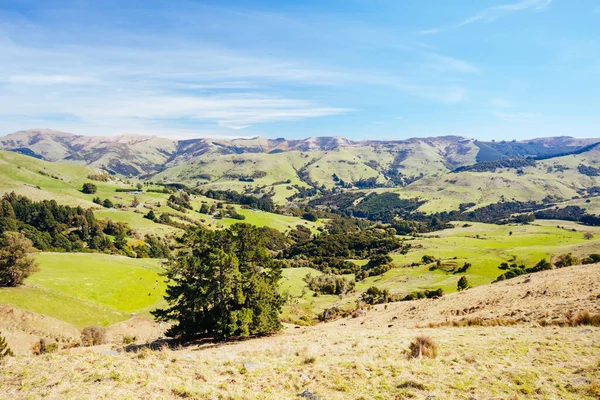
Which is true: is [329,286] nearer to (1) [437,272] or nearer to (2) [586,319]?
(1) [437,272]

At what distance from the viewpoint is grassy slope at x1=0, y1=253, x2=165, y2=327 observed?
60.3m

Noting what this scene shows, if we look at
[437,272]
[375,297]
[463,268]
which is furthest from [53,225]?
[463,268]

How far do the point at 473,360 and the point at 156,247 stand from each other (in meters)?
181

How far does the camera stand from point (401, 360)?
19031 mm

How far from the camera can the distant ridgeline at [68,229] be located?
155625 mm

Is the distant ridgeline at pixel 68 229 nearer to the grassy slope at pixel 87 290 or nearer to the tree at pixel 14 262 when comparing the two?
the grassy slope at pixel 87 290

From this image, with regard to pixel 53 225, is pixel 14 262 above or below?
above

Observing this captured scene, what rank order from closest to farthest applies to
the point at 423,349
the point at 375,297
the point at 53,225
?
the point at 423,349
the point at 375,297
the point at 53,225

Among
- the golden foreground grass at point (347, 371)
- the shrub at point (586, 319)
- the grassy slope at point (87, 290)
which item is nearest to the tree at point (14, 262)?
the grassy slope at point (87, 290)

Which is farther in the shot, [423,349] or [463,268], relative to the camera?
[463,268]

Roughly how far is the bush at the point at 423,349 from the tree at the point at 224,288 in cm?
2013

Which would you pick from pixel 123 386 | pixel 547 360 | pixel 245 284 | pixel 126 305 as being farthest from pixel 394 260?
pixel 123 386

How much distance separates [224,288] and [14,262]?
53946mm

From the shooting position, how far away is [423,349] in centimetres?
2017
